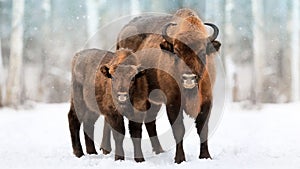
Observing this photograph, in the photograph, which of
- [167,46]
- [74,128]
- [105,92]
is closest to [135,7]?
[74,128]

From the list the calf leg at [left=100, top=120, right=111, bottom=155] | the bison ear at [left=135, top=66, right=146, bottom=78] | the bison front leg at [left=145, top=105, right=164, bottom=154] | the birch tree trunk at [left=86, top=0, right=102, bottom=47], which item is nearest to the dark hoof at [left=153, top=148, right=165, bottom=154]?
the bison front leg at [left=145, top=105, right=164, bottom=154]

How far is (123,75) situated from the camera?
20.6ft

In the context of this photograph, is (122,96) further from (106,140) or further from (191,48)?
(106,140)

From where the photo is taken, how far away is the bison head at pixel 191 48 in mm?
6020

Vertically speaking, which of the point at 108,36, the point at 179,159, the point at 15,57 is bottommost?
the point at 179,159

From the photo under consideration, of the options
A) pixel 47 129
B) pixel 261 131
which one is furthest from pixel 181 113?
pixel 47 129

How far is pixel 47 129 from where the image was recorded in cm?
1183

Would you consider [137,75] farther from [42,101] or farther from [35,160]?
[42,101]

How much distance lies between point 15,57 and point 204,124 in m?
9.56

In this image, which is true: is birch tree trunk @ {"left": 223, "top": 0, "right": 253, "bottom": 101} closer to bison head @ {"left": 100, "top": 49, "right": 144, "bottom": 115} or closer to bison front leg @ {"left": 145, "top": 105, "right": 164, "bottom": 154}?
bison front leg @ {"left": 145, "top": 105, "right": 164, "bottom": 154}

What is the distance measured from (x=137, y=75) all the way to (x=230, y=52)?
985 cm

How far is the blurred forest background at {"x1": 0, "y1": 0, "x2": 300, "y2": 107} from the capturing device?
15445mm

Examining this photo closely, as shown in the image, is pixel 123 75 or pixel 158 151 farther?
pixel 158 151

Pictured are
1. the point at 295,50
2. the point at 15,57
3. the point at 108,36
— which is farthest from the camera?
the point at 108,36
